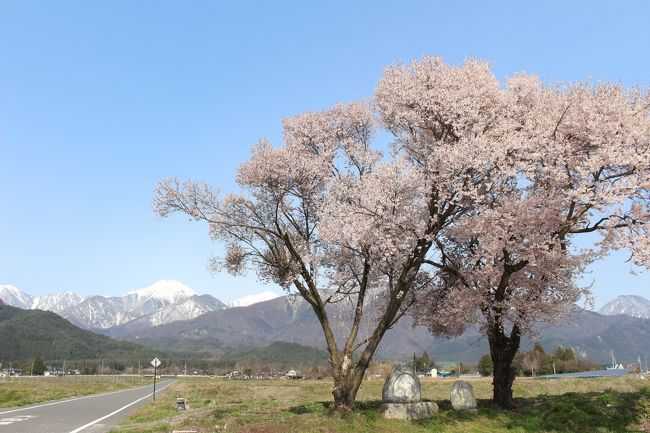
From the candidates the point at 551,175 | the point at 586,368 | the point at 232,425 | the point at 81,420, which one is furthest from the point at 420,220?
the point at 586,368

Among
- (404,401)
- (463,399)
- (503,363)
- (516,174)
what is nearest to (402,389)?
(404,401)

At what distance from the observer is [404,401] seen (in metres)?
27.9

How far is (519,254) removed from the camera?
2789cm

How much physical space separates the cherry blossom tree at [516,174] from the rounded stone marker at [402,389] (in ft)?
17.7

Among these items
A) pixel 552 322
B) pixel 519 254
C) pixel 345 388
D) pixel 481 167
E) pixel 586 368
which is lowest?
pixel 586 368

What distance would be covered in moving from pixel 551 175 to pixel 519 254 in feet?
14.7

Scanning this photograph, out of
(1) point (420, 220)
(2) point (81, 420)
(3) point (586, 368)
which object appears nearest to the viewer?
(1) point (420, 220)

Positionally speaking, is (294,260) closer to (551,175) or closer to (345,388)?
(345,388)

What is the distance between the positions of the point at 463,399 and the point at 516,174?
12977mm

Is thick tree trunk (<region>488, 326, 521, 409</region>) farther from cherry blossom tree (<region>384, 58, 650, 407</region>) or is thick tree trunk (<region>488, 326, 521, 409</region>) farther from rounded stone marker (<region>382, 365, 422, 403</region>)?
rounded stone marker (<region>382, 365, 422, 403</region>)

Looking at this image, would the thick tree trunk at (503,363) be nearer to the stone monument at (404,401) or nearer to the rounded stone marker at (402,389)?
the stone monument at (404,401)

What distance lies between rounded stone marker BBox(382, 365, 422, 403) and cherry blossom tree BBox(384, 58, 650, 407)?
540 centimetres

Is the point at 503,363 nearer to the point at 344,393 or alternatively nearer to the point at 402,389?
the point at 402,389

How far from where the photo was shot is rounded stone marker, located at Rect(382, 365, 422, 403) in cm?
2802
